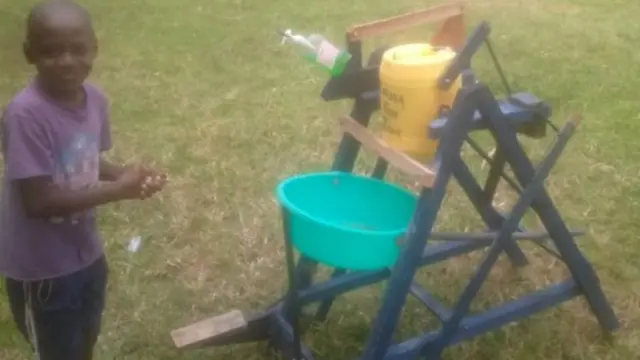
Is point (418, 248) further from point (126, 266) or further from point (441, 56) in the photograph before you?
point (126, 266)

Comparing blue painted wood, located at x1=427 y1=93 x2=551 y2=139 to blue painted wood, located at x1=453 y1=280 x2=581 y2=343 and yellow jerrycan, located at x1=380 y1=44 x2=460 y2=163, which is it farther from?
blue painted wood, located at x1=453 y1=280 x2=581 y2=343

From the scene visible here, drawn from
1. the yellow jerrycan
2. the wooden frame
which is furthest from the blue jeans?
the wooden frame

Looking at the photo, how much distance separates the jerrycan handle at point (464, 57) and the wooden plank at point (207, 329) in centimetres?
99

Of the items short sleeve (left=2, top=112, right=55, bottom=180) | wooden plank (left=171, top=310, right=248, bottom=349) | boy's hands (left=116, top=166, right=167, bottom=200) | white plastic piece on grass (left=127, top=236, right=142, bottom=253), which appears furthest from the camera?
white plastic piece on grass (left=127, top=236, right=142, bottom=253)

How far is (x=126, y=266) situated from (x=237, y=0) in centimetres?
336

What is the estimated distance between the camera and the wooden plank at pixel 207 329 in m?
2.63

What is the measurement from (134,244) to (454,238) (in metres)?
1.36

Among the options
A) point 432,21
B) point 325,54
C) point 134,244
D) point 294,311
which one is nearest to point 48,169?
point 325,54

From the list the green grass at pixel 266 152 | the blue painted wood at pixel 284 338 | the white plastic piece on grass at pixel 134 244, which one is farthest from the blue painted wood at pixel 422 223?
the white plastic piece on grass at pixel 134 244

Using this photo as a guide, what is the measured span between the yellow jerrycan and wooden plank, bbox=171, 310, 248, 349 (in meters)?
0.76

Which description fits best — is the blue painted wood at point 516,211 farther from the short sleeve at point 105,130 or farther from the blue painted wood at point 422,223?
the short sleeve at point 105,130

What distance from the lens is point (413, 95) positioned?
224 centimetres

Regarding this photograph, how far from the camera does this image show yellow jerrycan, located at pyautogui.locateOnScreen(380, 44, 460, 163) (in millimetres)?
2232

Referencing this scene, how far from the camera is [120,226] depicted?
3.33m
